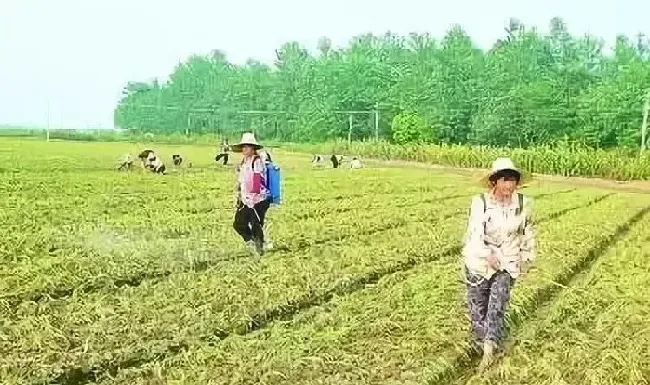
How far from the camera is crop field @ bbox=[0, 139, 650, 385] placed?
194 inches

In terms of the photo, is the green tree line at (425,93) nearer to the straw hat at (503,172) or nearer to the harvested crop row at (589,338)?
the harvested crop row at (589,338)

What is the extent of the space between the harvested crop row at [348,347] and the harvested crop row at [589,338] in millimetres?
456

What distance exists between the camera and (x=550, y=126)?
42.4 metres

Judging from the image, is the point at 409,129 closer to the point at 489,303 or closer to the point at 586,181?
the point at 586,181

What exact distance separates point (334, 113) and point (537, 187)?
2532 centimetres

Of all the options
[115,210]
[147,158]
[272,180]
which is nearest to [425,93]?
[147,158]

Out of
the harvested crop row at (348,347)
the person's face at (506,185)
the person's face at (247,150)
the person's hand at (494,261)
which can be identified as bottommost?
the harvested crop row at (348,347)

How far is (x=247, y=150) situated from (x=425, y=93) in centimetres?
4121

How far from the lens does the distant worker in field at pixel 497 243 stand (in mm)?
5195

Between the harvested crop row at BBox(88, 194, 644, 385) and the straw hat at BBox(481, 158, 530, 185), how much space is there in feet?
3.44

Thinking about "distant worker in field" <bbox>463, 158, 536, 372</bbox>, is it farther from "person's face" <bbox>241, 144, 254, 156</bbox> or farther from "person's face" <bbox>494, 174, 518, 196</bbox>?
"person's face" <bbox>241, 144, 254, 156</bbox>

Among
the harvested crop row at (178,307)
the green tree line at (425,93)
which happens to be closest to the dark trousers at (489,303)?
the harvested crop row at (178,307)

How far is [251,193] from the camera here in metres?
8.55

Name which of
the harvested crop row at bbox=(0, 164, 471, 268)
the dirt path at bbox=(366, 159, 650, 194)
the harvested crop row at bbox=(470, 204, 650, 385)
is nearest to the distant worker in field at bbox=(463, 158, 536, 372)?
the harvested crop row at bbox=(470, 204, 650, 385)
